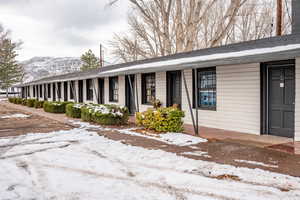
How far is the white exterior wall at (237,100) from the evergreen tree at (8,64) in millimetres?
52578

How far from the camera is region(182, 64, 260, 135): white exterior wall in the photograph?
740 centimetres

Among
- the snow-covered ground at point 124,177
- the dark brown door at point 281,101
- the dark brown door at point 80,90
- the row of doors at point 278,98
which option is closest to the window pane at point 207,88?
the row of doors at point 278,98

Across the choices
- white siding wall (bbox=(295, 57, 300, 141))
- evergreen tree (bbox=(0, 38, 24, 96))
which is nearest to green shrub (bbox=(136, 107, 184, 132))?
white siding wall (bbox=(295, 57, 300, 141))

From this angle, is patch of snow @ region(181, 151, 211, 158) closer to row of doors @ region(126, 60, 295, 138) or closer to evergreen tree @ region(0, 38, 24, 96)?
row of doors @ region(126, 60, 295, 138)

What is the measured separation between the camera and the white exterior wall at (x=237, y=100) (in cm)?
740

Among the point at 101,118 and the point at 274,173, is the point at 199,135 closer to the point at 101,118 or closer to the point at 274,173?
the point at 274,173

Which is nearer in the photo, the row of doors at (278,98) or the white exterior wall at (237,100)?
the row of doors at (278,98)

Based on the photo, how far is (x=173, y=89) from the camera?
35.2 ft

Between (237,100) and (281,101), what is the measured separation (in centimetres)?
134

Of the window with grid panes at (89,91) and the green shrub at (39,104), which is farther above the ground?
the window with grid panes at (89,91)

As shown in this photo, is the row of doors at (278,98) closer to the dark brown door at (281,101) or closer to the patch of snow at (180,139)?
the dark brown door at (281,101)

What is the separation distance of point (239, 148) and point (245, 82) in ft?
8.48

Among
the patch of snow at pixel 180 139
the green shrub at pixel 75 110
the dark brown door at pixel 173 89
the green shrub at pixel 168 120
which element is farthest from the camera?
the green shrub at pixel 75 110

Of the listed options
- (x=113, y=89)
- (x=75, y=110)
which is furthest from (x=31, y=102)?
(x=75, y=110)
